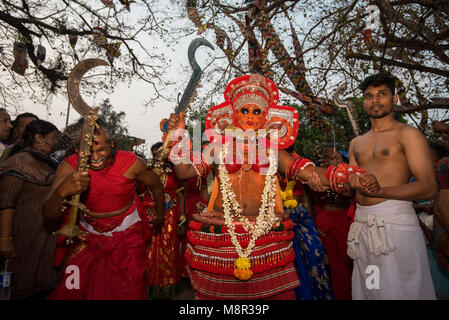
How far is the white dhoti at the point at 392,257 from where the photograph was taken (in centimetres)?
274

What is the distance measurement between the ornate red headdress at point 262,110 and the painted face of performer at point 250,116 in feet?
0.13

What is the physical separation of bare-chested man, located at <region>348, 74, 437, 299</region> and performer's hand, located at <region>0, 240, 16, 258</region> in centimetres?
349

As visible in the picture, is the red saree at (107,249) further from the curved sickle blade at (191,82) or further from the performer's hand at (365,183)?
the performer's hand at (365,183)

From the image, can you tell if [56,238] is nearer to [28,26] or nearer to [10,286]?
[10,286]

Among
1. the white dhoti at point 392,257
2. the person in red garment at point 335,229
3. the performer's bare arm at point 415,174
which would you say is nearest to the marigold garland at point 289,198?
the person in red garment at point 335,229

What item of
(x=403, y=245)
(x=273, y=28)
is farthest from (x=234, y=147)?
(x=273, y=28)

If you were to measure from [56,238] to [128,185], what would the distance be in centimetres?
120

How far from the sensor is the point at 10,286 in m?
3.34

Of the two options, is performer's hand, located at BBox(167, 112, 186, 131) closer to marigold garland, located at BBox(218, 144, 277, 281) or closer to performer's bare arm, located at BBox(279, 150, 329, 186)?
marigold garland, located at BBox(218, 144, 277, 281)

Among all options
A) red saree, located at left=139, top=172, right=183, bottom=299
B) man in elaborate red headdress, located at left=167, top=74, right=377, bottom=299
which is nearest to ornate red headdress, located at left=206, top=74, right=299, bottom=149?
man in elaborate red headdress, located at left=167, top=74, right=377, bottom=299

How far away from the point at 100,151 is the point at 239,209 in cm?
154

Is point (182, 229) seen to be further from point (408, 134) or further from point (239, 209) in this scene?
point (408, 134)

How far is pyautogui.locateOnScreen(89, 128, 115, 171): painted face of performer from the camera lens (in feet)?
10.3

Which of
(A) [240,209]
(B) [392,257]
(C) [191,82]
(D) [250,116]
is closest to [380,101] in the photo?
(D) [250,116]
